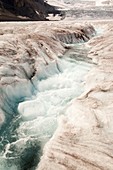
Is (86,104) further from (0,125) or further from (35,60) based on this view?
(35,60)

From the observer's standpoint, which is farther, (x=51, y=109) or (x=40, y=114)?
(x=51, y=109)

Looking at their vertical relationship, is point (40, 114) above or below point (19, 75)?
below

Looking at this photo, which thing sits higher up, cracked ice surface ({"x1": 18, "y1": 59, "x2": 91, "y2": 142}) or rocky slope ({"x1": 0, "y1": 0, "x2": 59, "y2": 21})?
cracked ice surface ({"x1": 18, "y1": 59, "x2": 91, "y2": 142})

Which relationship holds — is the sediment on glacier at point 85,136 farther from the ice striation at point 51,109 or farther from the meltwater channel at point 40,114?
the meltwater channel at point 40,114

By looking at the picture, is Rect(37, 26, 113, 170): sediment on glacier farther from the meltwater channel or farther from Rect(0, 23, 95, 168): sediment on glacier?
Rect(0, 23, 95, 168): sediment on glacier

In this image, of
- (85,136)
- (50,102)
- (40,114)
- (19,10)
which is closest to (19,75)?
(50,102)

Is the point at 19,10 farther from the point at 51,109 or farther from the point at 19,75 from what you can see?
the point at 51,109

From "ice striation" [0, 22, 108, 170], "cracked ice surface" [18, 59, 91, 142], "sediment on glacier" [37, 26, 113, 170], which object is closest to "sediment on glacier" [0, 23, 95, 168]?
"ice striation" [0, 22, 108, 170]

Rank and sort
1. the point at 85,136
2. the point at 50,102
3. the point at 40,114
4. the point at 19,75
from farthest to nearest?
the point at 19,75
the point at 50,102
the point at 40,114
the point at 85,136

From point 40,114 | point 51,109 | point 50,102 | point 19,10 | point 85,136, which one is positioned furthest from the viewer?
point 19,10

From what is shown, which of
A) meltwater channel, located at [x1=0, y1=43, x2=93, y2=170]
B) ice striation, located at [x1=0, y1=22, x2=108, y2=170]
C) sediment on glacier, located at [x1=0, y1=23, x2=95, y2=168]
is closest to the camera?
ice striation, located at [x1=0, y1=22, x2=108, y2=170]
